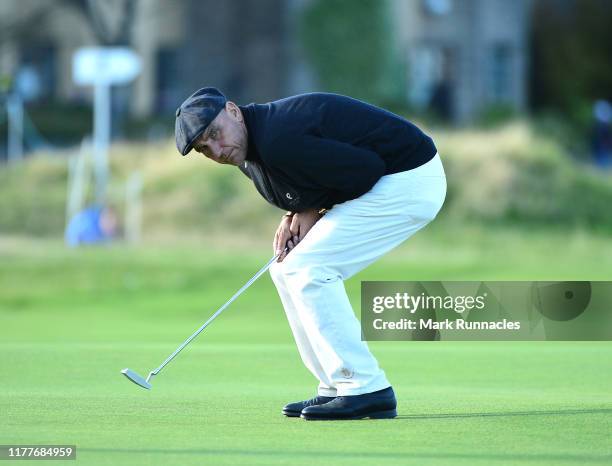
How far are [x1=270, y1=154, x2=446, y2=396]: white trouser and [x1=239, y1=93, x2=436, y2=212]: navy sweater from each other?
10 cm

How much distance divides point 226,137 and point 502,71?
3887 cm

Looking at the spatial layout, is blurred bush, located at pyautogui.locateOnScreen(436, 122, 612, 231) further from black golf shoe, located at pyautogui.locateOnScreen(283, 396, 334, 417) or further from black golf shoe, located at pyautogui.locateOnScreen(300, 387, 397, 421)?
black golf shoe, located at pyautogui.locateOnScreen(300, 387, 397, 421)

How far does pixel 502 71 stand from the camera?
4447 cm

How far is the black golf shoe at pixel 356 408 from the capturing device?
656 cm

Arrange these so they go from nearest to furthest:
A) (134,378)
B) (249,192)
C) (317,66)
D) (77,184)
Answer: (134,378)
(249,192)
(77,184)
(317,66)

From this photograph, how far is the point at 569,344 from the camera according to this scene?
11742 millimetres

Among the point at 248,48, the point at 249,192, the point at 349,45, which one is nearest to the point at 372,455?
the point at 249,192

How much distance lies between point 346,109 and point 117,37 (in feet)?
96.6

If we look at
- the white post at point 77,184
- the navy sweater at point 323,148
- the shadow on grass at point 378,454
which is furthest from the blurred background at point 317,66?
the shadow on grass at point 378,454

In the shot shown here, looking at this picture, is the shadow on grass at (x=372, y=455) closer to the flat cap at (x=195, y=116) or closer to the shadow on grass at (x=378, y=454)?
the shadow on grass at (x=378, y=454)

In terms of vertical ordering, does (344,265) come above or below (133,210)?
above

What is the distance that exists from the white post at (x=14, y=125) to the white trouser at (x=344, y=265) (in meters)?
25.4

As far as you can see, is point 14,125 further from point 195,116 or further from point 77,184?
point 195,116

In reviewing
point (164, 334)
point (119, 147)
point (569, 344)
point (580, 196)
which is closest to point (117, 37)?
point (119, 147)
